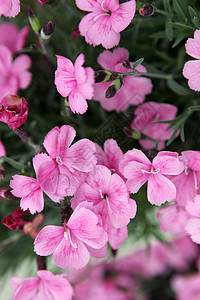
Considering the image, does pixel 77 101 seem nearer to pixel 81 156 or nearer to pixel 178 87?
pixel 81 156

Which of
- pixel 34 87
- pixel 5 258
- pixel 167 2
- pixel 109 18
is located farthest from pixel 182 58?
pixel 5 258

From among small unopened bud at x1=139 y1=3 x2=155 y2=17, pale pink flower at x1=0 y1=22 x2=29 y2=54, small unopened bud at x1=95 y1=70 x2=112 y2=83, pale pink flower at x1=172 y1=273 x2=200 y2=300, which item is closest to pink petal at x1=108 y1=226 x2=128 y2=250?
small unopened bud at x1=95 y1=70 x2=112 y2=83

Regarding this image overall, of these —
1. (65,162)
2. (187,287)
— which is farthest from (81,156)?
(187,287)

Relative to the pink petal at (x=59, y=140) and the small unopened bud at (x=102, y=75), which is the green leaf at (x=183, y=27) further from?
the pink petal at (x=59, y=140)

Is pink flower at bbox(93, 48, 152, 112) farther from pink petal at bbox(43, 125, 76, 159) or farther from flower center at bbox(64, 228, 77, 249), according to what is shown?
flower center at bbox(64, 228, 77, 249)

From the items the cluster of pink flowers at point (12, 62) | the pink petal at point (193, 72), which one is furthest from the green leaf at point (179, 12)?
the cluster of pink flowers at point (12, 62)

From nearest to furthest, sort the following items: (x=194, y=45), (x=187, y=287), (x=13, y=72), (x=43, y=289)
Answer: (x=194, y=45) → (x=43, y=289) → (x=13, y=72) → (x=187, y=287)

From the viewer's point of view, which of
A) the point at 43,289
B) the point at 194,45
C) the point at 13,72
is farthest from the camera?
the point at 13,72

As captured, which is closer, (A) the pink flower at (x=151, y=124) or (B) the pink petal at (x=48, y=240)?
(B) the pink petal at (x=48, y=240)

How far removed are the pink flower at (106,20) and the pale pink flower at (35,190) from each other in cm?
20

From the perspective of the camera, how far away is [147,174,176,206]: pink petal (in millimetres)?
491

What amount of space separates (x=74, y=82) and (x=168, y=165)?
187 mm

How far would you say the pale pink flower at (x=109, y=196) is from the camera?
49 centimetres

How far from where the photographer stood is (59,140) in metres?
0.50
